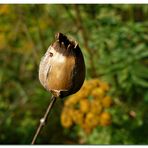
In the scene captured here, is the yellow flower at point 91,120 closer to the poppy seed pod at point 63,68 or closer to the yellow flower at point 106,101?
the yellow flower at point 106,101

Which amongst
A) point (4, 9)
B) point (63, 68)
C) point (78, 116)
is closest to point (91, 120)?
point (78, 116)

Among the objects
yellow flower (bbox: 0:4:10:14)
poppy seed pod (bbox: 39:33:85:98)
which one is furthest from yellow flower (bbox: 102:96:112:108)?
poppy seed pod (bbox: 39:33:85:98)

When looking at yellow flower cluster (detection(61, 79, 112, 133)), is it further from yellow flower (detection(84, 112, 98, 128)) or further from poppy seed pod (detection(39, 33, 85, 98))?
poppy seed pod (detection(39, 33, 85, 98))

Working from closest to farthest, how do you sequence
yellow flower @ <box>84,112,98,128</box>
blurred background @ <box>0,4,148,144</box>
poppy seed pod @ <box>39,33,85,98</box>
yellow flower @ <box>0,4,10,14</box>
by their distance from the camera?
poppy seed pod @ <box>39,33,85,98</box>, yellow flower @ <box>84,112,98,128</box>, blurred background @ <box>0,4,148,144</box>, yellow flower @ <box>0,4,10,14</box>

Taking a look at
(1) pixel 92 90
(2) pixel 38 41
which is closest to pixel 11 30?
(2) pixel 38 41

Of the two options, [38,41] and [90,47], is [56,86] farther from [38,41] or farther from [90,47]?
[38,41]

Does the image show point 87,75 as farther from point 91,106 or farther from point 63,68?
point 63,68
